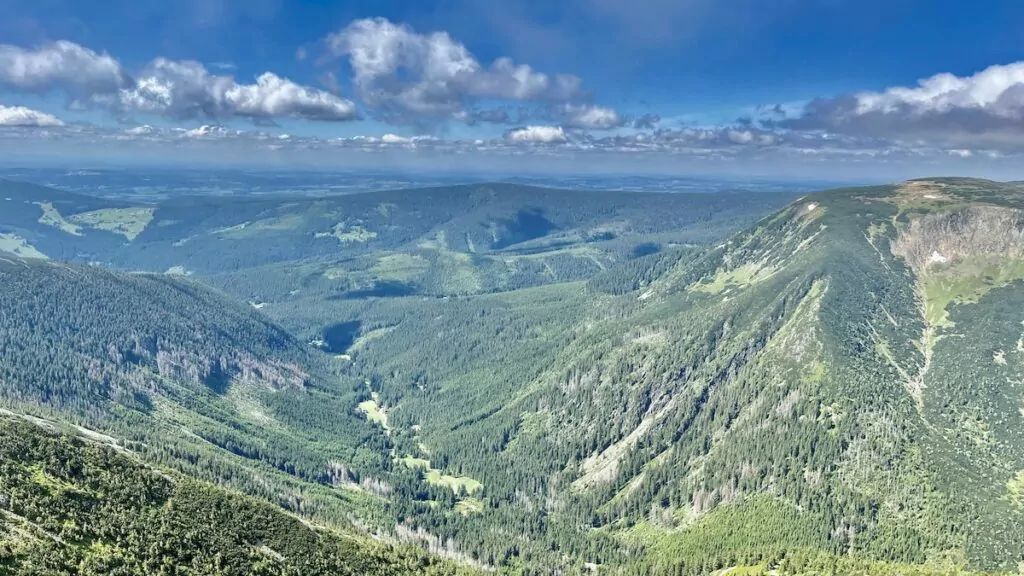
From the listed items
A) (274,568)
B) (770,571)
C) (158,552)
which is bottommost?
(770,571)

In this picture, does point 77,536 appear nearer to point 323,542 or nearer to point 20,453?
Result: point 20,453

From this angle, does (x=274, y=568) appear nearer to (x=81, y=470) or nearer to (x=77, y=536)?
(x=77, y=536)

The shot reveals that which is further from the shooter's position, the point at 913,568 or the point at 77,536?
the point at 913,568

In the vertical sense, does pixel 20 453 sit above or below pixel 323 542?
above

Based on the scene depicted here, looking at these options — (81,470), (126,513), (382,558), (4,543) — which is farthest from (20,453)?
(382,558)

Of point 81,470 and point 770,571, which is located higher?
point 81,470

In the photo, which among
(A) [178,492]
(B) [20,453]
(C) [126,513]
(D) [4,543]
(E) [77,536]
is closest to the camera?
(D) [4,543]

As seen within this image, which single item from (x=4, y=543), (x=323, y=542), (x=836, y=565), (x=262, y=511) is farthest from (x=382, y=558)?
(x=836, y=565)

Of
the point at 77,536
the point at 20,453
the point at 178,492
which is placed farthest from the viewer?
the point at 178,492

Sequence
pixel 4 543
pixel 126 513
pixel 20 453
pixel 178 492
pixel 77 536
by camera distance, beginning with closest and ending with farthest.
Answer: pixel 4 543 → pixel 77 536 → pixel 126 513 → pixel 20 453 → pixel 178 492
